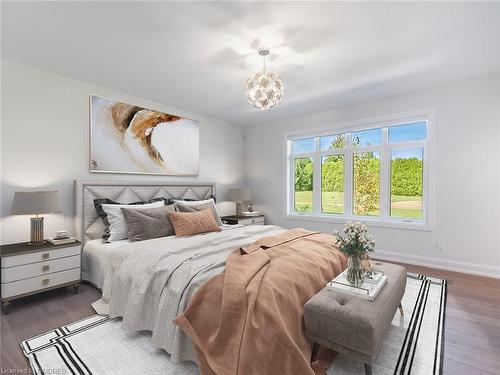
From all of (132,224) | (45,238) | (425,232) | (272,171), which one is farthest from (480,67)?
(45,238)

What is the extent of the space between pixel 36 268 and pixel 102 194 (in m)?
1.08

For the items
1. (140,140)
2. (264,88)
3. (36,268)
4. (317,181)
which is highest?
(264,88)

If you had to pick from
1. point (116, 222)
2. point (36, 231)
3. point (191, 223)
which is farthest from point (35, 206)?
point (191, 223)

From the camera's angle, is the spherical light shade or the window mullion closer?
the spherical light shade

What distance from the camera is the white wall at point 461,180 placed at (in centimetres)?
325

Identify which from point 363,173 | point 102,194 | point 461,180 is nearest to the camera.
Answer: point 102,194

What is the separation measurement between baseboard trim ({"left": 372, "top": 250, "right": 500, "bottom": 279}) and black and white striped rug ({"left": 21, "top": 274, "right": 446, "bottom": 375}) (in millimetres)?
1570

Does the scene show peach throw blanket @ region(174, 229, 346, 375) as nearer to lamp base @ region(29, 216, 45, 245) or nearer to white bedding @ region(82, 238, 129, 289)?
white bedding @ region(82, 238, 129, 289)

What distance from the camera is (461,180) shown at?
11.3 ft

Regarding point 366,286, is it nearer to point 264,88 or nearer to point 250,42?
point 264,88

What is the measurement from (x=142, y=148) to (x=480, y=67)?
4497mm

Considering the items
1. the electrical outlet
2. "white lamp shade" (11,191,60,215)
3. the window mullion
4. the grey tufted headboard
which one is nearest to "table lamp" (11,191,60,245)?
"white lamp shade" (11,191,60,215)

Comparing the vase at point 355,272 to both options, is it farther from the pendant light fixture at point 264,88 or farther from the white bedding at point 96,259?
the white bedding at point 96,259

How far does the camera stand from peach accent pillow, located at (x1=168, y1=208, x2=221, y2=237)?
3010mm
